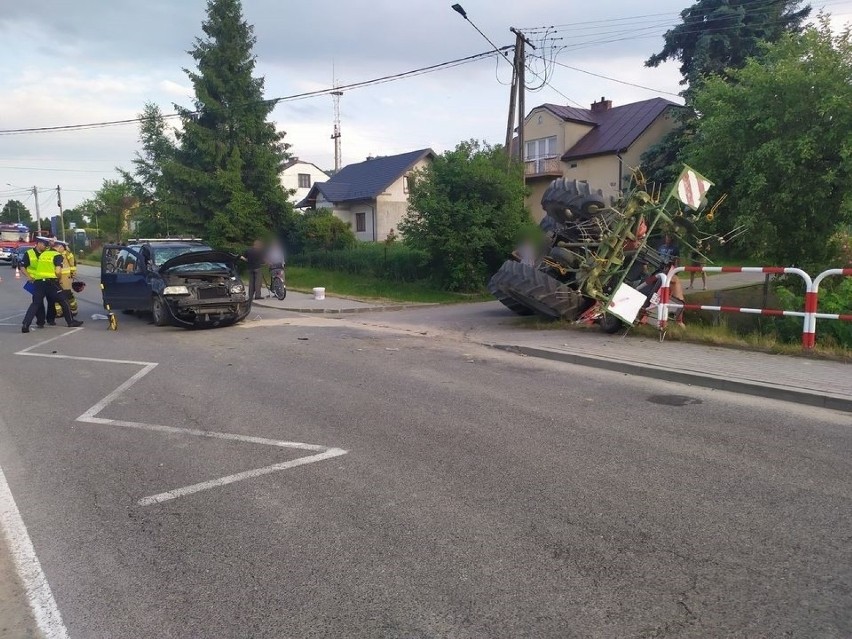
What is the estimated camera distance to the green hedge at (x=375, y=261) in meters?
22.0

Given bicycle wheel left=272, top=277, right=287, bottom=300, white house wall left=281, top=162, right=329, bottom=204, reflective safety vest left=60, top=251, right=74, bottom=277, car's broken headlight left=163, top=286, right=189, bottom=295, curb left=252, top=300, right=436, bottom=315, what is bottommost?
curb left=252, top=300, right=436, bottom=315

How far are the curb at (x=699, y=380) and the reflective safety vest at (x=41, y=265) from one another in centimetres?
943

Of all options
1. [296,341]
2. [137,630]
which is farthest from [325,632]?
[296,341]

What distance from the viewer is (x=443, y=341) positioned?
12086 mm

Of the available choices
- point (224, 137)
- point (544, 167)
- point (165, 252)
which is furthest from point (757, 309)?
point (544, 167)

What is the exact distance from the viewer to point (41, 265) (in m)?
13.1

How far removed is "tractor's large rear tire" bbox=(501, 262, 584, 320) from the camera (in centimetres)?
1198

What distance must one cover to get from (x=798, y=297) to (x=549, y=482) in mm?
7179

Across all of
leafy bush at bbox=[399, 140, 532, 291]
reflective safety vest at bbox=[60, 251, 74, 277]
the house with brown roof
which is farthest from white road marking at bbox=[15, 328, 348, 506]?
the house with brown roof

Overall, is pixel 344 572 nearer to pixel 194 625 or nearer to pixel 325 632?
pixel 325 632

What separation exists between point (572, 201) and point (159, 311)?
8.80 m

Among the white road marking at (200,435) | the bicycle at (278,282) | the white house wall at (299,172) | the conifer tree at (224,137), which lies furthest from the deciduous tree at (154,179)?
the white house wall at (299,172)

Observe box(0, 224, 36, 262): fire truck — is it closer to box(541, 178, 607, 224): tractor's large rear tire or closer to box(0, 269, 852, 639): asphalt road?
box(541, 178, 607, 224): tractor's large rear tire

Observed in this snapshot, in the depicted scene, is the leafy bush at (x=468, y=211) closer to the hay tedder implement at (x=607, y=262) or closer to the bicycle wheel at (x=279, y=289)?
the bicycle wheel at (x=279, y=289)
